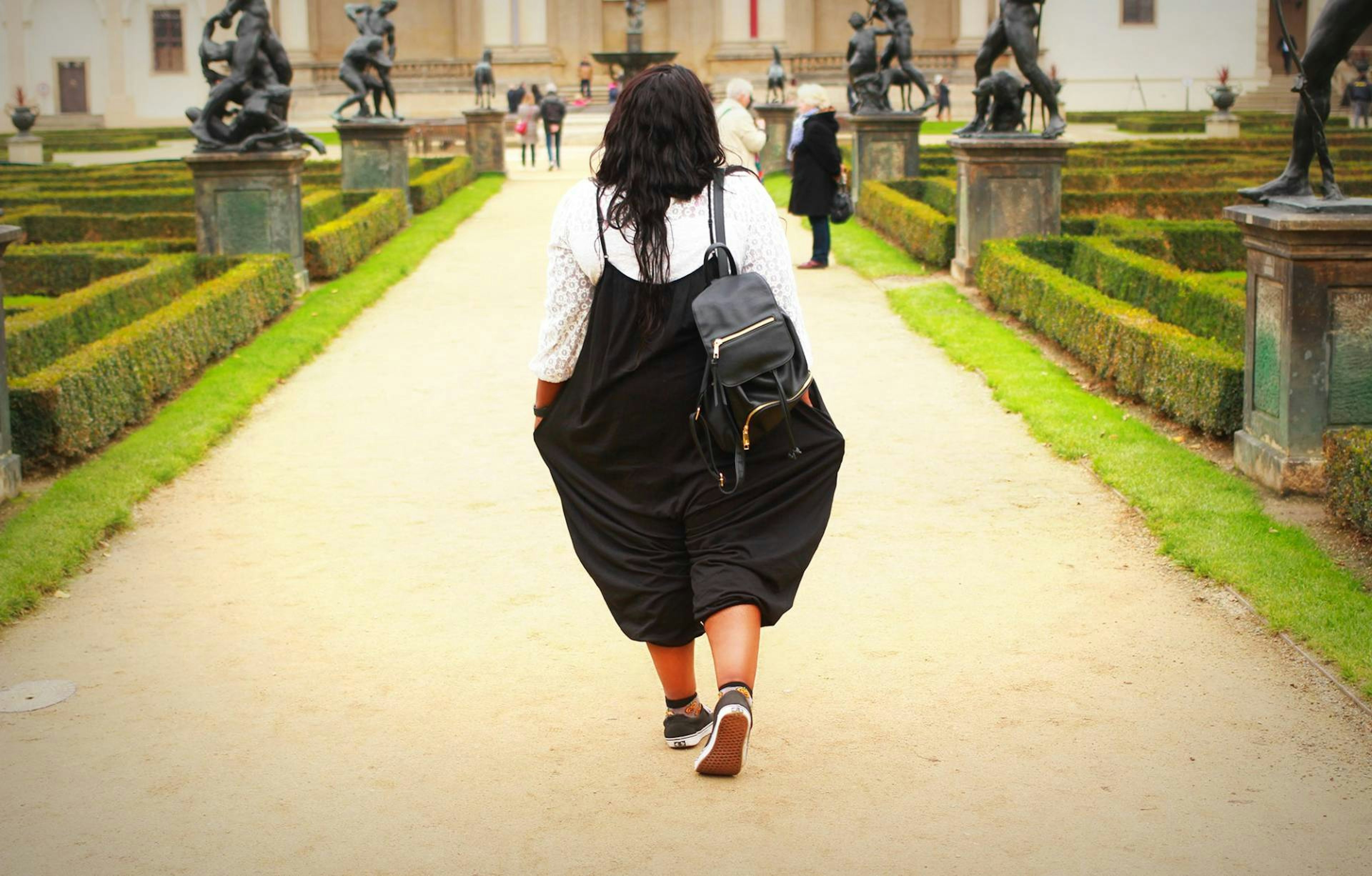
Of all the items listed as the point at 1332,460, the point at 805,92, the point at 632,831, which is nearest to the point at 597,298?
the point at 632,831

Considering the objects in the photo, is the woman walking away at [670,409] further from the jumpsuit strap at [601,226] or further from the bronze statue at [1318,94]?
the bronze statue at [1318,94]

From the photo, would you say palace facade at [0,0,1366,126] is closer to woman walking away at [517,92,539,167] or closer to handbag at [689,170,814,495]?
woman walking away at [517,92,539,167]

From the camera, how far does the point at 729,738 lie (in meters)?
3.33

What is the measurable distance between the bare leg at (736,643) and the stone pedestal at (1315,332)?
3.24m

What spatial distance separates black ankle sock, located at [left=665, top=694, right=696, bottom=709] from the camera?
3680 mm

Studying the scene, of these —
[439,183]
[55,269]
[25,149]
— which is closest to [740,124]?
[55,269]

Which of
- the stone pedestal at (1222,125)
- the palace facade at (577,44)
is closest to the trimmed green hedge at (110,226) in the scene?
the stone pedestal at (1222,125)

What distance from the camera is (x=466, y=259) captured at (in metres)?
14.3

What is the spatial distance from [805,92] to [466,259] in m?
3.66

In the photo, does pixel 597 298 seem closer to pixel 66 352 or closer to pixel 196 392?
pixel 196 392

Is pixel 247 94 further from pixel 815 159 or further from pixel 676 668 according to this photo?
pixel 676 668

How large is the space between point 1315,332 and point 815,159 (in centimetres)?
722

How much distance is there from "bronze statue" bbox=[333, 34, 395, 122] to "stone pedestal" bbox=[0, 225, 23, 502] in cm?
1247

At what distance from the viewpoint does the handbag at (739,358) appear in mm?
3176
